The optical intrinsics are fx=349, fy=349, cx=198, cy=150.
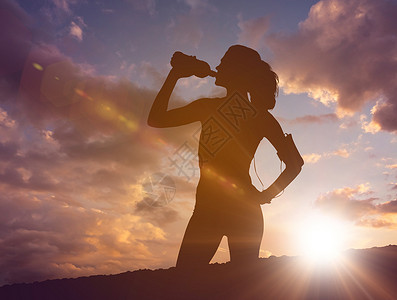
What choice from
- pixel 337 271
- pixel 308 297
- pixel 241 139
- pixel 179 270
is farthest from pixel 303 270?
pixel 241 139

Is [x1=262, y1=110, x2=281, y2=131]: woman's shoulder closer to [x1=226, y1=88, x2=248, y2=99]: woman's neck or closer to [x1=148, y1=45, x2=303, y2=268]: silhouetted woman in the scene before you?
[x1=148, y1=45, x2=303, y2=268]: silhouetted woman

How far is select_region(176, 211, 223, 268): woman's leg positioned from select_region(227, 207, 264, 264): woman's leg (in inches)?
6.7

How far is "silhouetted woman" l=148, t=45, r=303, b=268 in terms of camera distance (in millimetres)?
4402

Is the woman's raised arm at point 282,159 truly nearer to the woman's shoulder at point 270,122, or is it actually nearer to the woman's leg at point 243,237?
the woman's shoulder at point 270,122

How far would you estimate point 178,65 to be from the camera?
4902mm

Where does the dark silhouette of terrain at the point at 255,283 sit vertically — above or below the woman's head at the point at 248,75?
below

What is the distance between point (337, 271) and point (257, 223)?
1.31m

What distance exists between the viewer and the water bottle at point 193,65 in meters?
4.91

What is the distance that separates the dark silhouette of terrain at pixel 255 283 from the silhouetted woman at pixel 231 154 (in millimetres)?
453

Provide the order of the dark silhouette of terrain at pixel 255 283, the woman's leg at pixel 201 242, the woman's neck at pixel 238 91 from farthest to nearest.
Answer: the woman's neck at pixel 238 91
the woman's leg at pixel 201 242
the dark silhouette of terrain at pixel 255 283

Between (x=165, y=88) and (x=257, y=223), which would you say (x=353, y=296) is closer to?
(x=257, y=223)

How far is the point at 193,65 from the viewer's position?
4.91 m

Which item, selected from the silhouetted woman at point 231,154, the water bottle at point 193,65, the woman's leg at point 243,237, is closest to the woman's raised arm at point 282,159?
the silhouetted woman at point 231,154

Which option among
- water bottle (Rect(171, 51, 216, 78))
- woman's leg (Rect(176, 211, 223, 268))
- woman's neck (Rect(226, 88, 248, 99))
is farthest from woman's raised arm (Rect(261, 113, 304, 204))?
water bottle (Rect(171, 51, 216, 78))
